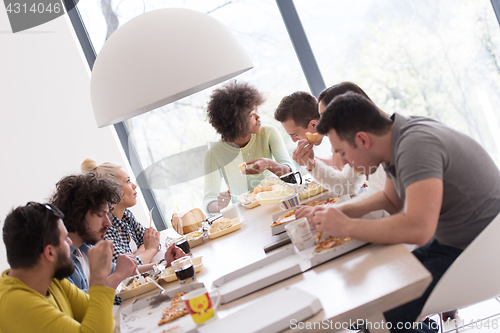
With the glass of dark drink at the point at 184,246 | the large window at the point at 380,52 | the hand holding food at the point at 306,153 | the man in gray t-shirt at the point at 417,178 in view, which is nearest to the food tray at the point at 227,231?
the glass of dark drink at the point at 184,246

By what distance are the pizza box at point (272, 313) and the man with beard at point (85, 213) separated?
0.77m

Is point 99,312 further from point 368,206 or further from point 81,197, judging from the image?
point 368,206

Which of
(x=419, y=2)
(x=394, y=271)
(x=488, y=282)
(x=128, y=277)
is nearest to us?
(x=394, y=271)

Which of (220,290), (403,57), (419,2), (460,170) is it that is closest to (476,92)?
(403,57)

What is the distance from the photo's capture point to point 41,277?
4.04 ft

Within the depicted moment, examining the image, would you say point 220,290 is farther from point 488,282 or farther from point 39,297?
point 488,282

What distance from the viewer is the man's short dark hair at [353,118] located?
3.98ft

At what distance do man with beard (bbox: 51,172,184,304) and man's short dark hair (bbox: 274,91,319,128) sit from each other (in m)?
1.05

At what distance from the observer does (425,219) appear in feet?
3.48

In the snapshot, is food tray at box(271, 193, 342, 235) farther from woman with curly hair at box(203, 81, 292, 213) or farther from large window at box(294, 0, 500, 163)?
large window at box(294, 0, 500, 163)

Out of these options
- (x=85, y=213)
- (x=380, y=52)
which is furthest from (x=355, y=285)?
(x=380, y=52)

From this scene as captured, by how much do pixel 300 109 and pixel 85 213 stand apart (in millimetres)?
1268

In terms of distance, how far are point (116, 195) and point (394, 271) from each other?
1.45 meters

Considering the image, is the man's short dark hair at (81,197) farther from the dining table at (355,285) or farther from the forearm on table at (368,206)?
the forearm on table at (368,206)
